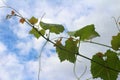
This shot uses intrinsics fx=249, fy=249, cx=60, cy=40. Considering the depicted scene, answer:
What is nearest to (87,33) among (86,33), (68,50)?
(86,33)

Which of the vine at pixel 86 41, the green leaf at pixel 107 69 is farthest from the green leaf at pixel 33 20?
the green leaf at pixel 107 69

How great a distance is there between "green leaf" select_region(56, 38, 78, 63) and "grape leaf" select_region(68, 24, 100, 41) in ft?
0.17

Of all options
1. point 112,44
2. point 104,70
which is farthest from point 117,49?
point 104,70

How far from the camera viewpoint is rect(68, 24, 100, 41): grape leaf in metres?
1.52

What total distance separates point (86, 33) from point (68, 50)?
155mm

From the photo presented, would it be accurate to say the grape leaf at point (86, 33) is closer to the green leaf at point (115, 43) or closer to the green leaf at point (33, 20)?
the green leaf at point (115, 43)

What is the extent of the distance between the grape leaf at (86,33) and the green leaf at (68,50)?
52mm

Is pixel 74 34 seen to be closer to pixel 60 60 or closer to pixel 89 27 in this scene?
pixel 89 27

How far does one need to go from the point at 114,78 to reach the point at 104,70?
8cm

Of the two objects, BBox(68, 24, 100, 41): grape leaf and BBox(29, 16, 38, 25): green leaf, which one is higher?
BBox(29, 16, 38, 25): green leaf

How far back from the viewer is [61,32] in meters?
→ 1.54

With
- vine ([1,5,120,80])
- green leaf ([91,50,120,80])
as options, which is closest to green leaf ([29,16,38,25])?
vine ([1,5,120,80])

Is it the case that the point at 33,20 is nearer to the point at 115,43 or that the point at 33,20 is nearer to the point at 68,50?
the point at 68,50

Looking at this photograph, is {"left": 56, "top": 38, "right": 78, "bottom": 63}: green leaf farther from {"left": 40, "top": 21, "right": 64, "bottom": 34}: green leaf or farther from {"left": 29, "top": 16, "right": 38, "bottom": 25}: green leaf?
{"left": 29, "top": 16, "right": 38, "bottom": 25}: green leaf
